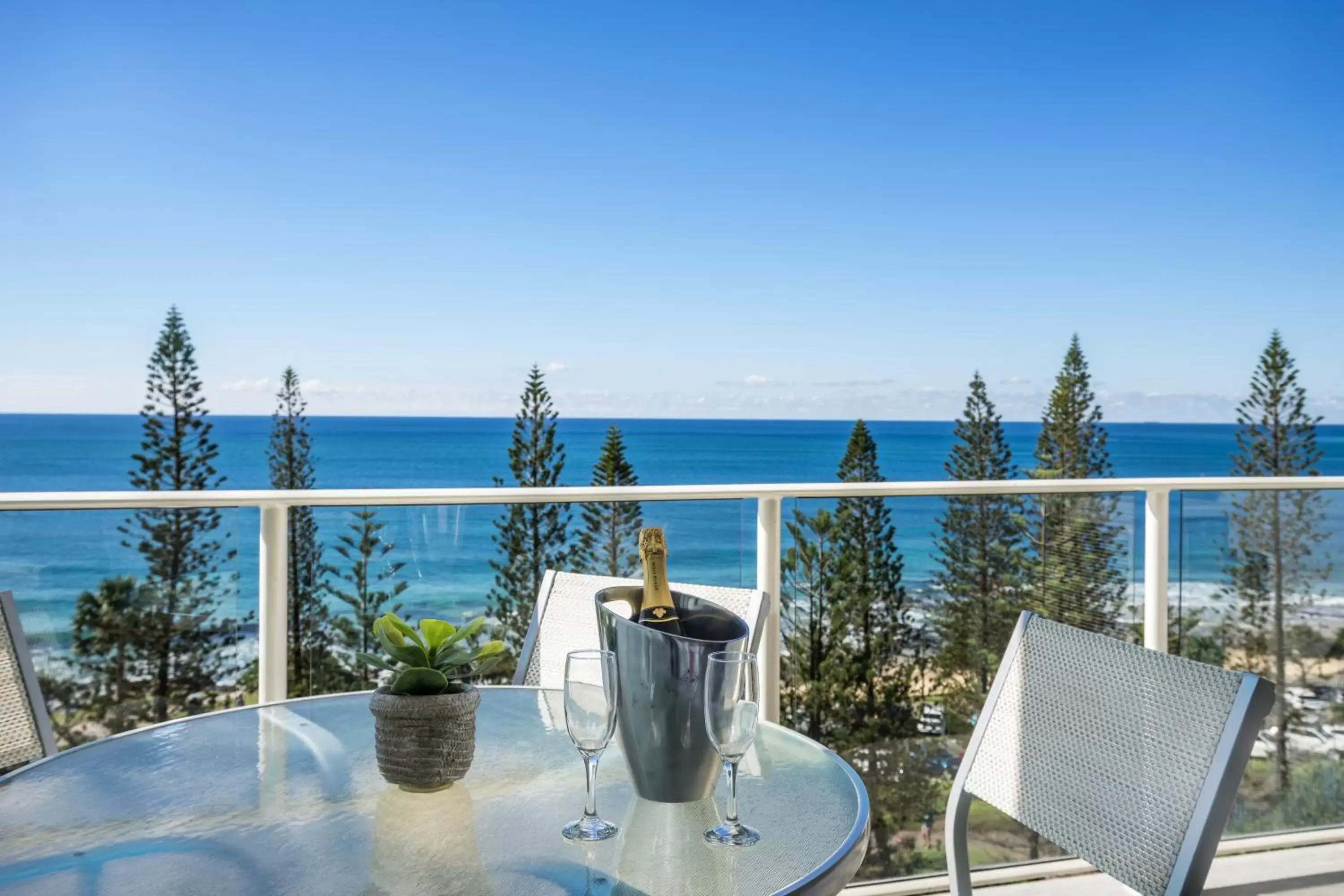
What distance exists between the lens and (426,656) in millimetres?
1231

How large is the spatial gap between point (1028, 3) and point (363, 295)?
72.1 ft

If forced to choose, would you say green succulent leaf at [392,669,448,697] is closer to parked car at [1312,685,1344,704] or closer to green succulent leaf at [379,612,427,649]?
green succulent leaf at [379,612,427,649]

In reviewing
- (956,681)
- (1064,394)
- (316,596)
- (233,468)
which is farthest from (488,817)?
(233,468)

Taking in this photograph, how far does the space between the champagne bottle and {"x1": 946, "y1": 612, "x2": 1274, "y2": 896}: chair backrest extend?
596mm

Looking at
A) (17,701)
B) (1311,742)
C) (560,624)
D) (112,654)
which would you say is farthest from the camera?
(1311,742)

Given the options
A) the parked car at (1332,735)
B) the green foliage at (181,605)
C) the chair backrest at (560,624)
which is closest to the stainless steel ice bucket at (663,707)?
the chair backrest at (560,624)

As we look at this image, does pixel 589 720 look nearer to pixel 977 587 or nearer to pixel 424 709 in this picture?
pixel 424 709

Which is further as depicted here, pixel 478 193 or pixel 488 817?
pixel 478 193

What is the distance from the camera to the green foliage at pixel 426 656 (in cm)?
120

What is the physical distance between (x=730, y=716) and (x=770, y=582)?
1.65m

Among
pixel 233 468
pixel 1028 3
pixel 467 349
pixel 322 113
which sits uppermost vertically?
pixel 322 113

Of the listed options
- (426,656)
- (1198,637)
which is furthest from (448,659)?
(1198,637)

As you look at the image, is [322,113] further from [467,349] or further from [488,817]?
[488,817]

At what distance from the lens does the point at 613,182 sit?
759 inches
